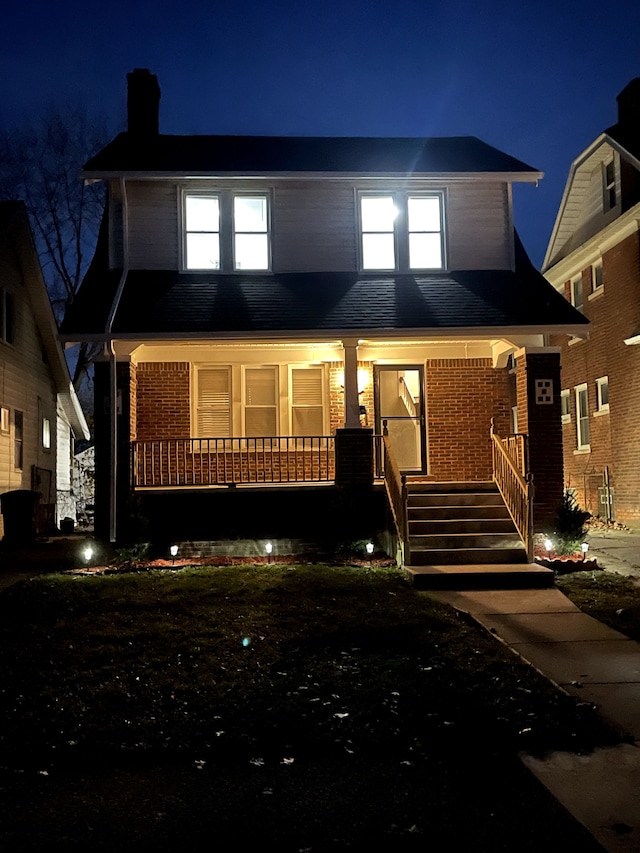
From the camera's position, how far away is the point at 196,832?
3920 mm

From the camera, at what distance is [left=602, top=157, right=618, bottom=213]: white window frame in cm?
2136

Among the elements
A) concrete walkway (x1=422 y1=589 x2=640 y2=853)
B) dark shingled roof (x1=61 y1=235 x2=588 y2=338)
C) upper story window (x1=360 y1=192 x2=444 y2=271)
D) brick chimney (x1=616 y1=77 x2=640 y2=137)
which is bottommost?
concrete walkway (x1=422 y1=589 x2=640 y2=853)

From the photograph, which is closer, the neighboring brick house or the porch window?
the porch window

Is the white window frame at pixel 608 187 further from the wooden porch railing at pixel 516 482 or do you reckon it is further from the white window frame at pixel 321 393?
the wooden porch railing at pixel 516 482

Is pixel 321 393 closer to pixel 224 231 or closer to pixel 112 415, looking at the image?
pixel 224 231

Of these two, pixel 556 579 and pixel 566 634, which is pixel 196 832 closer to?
pixel 566 634

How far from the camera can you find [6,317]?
18.6m

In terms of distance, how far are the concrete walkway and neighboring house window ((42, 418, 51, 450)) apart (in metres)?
14.7

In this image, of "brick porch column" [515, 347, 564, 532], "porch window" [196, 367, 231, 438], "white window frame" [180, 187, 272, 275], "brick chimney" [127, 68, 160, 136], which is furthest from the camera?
"brick chimney" [127, 68, 160, 136]

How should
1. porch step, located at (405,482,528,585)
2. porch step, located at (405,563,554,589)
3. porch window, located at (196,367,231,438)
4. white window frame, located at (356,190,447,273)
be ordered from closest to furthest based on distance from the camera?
porch step, located at (405,563,554,589), porch step, located at (405,482,528,585), white window frame, located at (356,190,447,273), porch window, located at (196,367,231,438)

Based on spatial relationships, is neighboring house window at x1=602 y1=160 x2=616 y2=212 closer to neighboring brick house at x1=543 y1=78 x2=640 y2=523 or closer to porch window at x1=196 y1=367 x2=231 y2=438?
neighboring brick house at x1=543 y1=78 x2=640 y2=523

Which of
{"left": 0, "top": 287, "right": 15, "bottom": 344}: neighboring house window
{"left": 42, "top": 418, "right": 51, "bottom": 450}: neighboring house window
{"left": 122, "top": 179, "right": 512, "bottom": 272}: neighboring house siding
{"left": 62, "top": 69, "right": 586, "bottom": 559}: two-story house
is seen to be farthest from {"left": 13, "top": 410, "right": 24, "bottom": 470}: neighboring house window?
{"left": 122, "top": 179, "right": 512, "bottom": 272}: neighboring house siding

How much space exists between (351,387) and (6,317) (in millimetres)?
9014

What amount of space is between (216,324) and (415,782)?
32.5 ft
